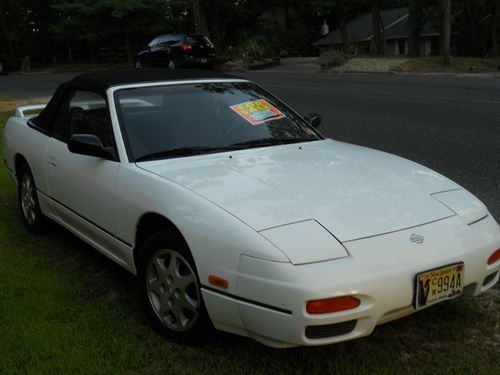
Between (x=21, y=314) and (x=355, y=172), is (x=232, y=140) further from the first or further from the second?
(x=21, y=314)

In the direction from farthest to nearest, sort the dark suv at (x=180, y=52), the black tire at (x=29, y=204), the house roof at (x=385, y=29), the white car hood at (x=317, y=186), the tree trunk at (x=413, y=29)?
the house roof at (x=385, y=29) → the tree trunk at (x=413, y=29) → the dark suv at (x=180, y=52) → the black tire at (x=29, y=204) → the white car hood at (x=317, y=186)

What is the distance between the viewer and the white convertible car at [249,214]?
247 cm

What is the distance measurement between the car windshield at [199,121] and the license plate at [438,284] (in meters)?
1.54

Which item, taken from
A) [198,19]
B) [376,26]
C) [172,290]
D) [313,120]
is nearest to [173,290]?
[172,290]

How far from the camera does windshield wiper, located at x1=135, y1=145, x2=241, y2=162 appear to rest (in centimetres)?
348

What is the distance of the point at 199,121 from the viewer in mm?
3824

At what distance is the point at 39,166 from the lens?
14.9 ft

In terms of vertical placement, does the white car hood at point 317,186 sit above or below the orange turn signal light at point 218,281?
above

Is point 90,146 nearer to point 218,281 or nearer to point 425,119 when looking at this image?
point 218,281

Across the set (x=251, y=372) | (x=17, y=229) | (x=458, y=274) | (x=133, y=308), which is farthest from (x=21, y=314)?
(x=458, y=274)

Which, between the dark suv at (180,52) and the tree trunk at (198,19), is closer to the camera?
the dark suv at (180,52)

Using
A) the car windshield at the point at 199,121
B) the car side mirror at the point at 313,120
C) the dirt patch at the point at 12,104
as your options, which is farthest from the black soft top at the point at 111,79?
the dirt patch at the point at 12,104

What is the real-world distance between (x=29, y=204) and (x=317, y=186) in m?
2.94

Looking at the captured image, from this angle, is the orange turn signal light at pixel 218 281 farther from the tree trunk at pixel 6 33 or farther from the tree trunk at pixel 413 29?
the tree trunk at pixel 6 33
